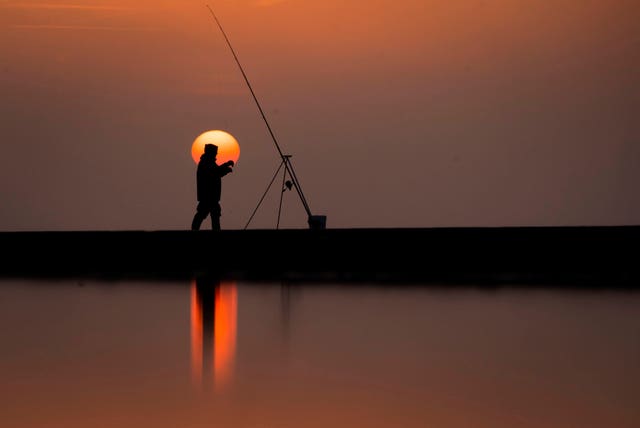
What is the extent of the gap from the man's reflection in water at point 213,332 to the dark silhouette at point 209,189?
259 cm

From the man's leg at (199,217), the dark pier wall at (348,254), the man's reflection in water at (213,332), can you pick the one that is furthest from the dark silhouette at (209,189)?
the man's reflection in water at (213,332)

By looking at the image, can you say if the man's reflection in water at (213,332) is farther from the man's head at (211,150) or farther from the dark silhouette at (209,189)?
the man's head at (211,150)

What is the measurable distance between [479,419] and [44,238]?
5.29m

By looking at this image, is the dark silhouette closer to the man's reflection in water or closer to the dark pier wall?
the dark pier wall

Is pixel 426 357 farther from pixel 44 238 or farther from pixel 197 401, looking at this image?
pixel 44 238

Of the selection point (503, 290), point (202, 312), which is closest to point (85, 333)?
point (202, 312)

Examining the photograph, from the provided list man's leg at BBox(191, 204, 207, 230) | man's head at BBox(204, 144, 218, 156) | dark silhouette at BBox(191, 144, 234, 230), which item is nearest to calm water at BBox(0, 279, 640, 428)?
man's leg at BBox(191, 204, 207, 230)

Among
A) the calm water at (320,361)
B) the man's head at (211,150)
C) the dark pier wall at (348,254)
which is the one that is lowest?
the calm water at (320,361)

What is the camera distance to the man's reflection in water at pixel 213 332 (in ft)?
7.58

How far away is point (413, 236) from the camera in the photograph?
5816mm

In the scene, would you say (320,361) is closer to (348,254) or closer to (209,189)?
(348,254)

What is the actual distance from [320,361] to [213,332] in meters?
0.73

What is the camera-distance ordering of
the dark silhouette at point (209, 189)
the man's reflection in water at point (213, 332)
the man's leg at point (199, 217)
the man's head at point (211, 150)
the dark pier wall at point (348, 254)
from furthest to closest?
the man's head at point (211, 150) < the dark silhouette at point (209, 189) < the man's leg at point (199, 217) < the dark pier wall at point (348, 254) < the man's reflection in water at point (213, 332)

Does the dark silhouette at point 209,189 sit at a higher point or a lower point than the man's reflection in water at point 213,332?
higher
